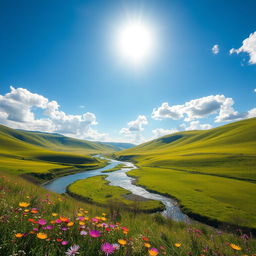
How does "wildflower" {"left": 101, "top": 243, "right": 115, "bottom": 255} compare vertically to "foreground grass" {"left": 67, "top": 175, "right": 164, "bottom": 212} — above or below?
above

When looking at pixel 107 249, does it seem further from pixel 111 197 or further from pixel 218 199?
pixel 218 199

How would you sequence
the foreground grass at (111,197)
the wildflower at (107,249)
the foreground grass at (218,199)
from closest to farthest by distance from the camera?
the wildflower at (107,249) < the foreground grass at (218,199) < the foreground grass at (111,197)

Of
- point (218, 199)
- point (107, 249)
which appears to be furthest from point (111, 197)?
point (107, 249)

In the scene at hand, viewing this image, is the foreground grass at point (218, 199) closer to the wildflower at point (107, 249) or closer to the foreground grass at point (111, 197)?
the foreground grass at point (111, 197)

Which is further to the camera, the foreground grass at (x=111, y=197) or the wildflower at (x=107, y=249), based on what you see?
the foreground grass at (x=111, y=197)

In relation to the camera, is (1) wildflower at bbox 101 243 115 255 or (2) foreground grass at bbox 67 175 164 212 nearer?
(1) wildflower at bbox 101 243 115 255

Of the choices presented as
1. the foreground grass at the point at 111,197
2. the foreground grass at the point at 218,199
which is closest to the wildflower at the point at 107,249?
the foreground grass at the point at 218,199

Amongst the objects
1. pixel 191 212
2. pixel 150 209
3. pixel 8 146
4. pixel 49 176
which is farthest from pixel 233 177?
pixel 8 146

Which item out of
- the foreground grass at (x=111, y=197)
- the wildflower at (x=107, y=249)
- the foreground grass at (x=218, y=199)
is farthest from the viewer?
the foreground grass at (x=111, y=197)

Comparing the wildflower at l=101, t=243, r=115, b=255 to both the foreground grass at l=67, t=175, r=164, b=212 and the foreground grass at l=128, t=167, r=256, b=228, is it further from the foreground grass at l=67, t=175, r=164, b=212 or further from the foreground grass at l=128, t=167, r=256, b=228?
the foreground grass at l=67, t=175, r=164, b=212

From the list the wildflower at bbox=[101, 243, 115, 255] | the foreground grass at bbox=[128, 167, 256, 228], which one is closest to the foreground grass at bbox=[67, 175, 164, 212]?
the foreground grass at bbox=[128, 167, 256, 228]

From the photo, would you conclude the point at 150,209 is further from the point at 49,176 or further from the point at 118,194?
the point at 49,176

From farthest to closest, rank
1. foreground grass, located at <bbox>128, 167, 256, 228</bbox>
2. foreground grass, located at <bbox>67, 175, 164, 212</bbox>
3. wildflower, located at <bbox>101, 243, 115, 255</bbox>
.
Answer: foreground grass, located at <bbox>67, 175, 164, 212</bbox> < foreground grass, located at <bbox>128, 167, 256, 228</bbox> < wildflower, located at <bbox>101, 243, 115, 255</bbox>

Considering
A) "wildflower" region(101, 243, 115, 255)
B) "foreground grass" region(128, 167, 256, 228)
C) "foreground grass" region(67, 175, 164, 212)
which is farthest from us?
"foreground grass" region(67, 175, 164, 212)
